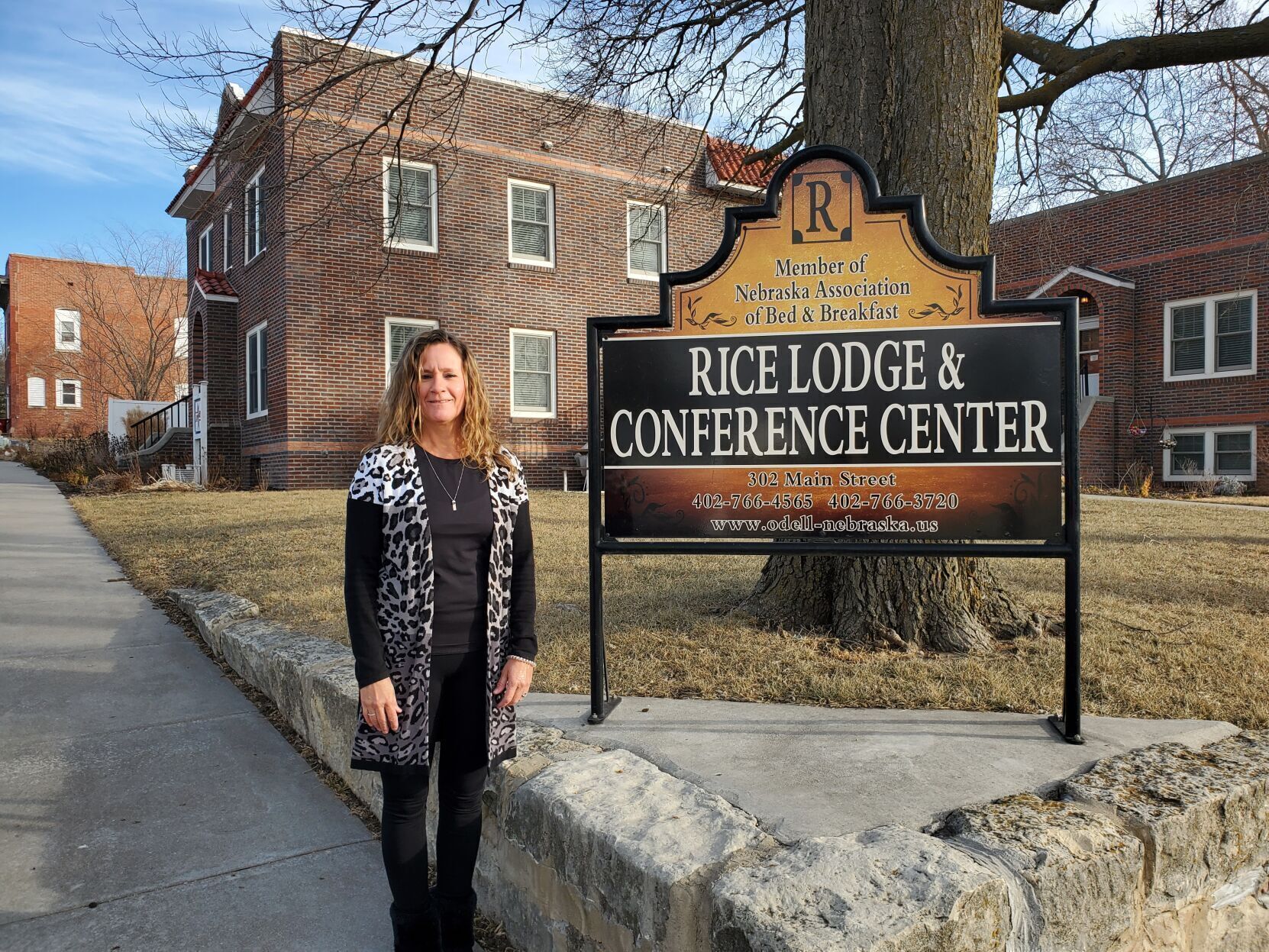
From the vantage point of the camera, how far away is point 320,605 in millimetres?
5684

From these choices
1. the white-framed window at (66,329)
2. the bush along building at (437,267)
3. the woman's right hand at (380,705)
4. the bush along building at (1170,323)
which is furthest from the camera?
the white-framed window at (66,329)

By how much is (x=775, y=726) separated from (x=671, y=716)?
413 mm

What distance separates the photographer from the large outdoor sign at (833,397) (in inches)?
126

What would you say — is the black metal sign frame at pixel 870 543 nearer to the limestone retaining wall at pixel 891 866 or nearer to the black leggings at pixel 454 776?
the limestone retaining wall at pixel 891 866

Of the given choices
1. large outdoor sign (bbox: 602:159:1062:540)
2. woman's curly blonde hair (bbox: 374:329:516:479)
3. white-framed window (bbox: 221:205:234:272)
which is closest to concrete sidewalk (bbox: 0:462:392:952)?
woman's curly blonde hair (bbox: 374:329:516:479)

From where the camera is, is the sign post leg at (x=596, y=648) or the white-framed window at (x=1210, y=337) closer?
the sign post leg at (x=596, y=648)

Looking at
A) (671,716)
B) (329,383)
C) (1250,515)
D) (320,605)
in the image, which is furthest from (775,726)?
(329,383)

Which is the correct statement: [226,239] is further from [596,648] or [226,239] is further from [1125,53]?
[596,648]

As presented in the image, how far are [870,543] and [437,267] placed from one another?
14.2 m

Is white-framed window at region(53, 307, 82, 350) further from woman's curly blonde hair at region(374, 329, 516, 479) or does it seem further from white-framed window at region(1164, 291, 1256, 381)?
woman's curly blonde hair at region(374, 329, 516, 479)

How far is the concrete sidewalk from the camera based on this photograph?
2580 mm

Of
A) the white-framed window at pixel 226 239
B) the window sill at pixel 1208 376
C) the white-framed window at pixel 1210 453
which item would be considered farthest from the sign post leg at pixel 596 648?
the window sill at pixel 1208 376

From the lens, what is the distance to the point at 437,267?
16.1 meters

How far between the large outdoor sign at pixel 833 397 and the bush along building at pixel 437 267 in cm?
1078
